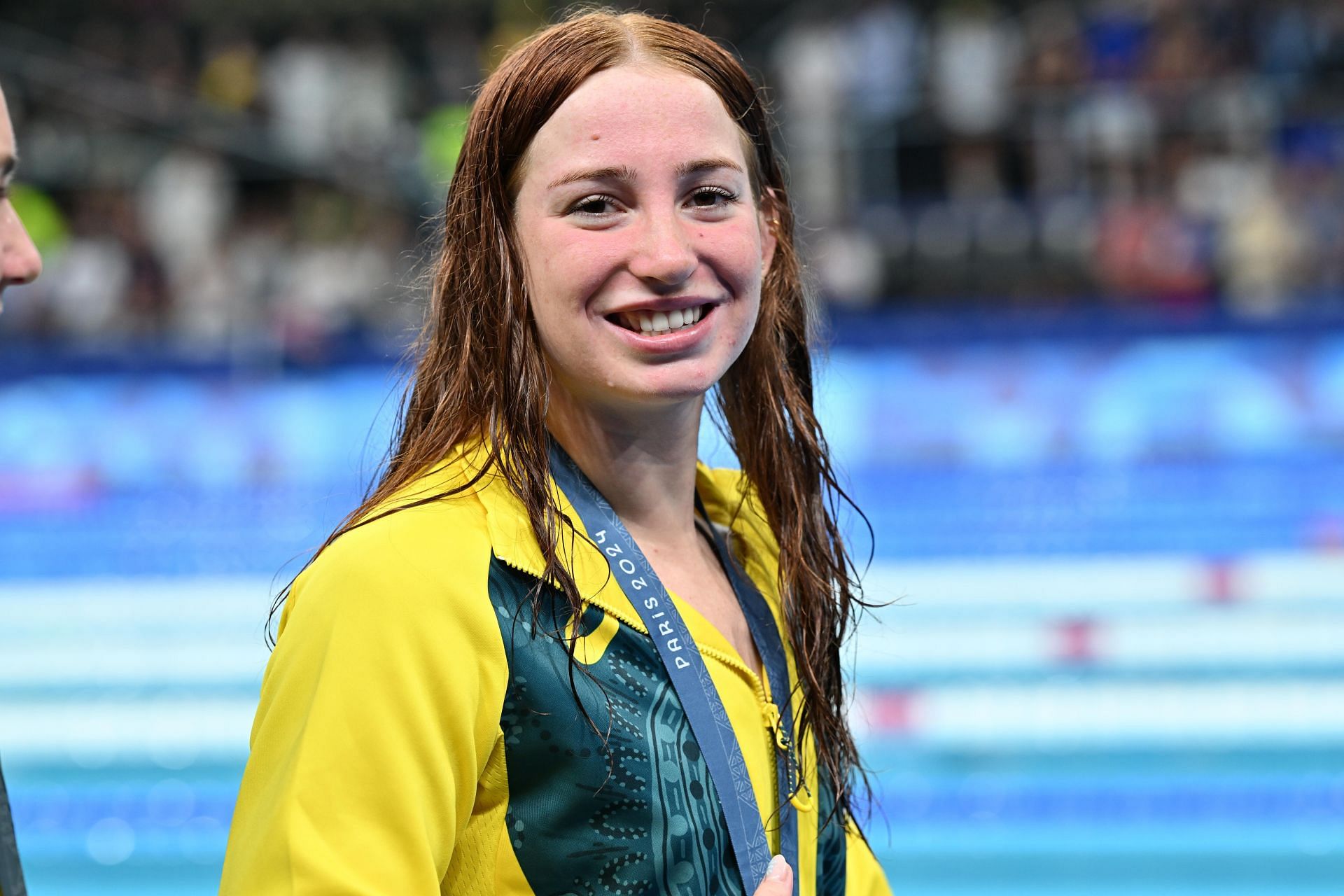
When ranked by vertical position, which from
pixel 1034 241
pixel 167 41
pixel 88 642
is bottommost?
pixel 88 642

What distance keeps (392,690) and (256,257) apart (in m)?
9.36

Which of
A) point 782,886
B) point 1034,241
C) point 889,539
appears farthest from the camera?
point 1034,241

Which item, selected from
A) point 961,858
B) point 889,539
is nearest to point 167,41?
point 889,539

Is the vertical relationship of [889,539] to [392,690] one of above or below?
above

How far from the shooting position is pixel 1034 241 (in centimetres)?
880

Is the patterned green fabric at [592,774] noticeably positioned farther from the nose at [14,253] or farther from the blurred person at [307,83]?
the blurred person at [307,83]

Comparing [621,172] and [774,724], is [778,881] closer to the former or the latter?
[774,724]

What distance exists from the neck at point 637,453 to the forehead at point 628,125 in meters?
0.22

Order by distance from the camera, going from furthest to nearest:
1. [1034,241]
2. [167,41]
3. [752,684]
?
[167,41]
[1034,241]
[752,684]

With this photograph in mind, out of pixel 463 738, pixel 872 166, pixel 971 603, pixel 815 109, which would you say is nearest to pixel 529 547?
pixel 463 738

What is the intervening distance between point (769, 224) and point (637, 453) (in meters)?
0.30

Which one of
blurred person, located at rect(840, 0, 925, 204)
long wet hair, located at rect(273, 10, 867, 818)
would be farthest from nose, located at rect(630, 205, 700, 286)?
blurred person, located at rect(840, 0, 925, 204)

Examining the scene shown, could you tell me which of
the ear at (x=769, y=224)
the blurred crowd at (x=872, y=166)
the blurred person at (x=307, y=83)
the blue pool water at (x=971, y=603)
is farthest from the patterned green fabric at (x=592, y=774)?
the blurred person at (x=307, y=83)

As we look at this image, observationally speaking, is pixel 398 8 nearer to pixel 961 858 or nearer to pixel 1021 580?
pixel 1021 580
